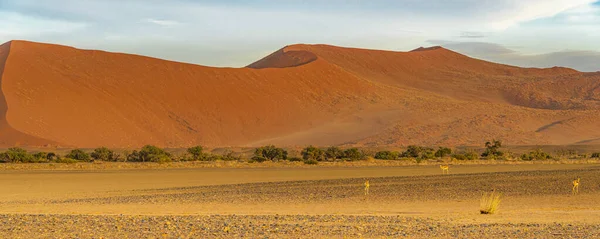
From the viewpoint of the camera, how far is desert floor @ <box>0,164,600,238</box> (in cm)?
1327

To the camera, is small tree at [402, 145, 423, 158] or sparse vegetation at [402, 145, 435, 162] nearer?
sparse vegetation at [402, 145, 435, 162]

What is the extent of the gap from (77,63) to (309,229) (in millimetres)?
94359

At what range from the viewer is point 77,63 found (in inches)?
4043

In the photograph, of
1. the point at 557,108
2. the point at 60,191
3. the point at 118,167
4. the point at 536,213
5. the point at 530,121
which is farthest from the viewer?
the point at 557,108

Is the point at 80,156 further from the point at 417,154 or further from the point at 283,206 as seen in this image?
the point at 283,206

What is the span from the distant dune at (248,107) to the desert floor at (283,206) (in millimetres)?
46237

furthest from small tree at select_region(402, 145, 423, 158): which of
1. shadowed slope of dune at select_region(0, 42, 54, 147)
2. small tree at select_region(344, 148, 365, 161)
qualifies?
shadowed slope of dune at select_region(0, 42, 54, 147)

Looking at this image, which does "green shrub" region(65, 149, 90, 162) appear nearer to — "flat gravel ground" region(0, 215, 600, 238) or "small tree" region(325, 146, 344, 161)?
"small tree" region(325, 146, 344, 161)

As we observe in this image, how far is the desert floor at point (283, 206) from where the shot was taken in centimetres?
1327

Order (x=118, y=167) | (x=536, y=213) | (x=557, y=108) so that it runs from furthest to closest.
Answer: (x=557, y=108) < (x=118, y=167) < (x=536, y=213)

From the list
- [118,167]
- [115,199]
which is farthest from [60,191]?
[118,167]

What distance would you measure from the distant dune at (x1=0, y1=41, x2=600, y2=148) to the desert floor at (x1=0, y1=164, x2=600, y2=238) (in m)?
46.2

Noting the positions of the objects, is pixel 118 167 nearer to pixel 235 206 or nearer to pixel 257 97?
pixel 235 206

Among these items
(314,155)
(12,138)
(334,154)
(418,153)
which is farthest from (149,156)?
(12,138)
